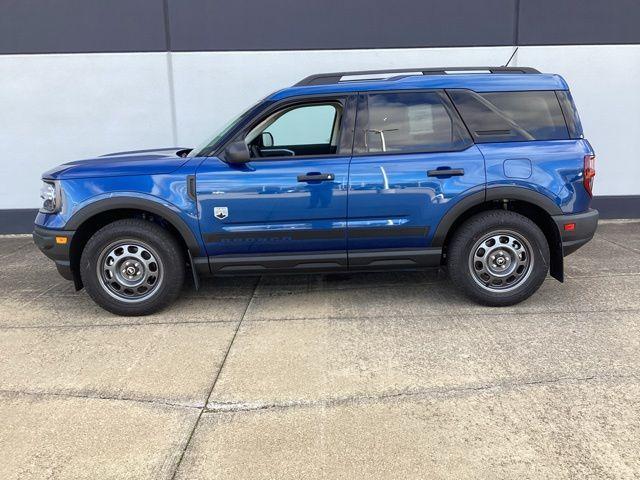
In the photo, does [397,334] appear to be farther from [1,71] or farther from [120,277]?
[1,71]

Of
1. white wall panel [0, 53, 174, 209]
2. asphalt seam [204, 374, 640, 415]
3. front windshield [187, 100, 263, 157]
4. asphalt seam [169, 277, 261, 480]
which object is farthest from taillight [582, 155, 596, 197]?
white wall panel [0, 53, 174, 209]

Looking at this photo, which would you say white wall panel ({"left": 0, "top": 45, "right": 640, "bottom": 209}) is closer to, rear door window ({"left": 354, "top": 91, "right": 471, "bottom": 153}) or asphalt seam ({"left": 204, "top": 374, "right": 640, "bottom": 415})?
rear door window ({"left": 354, "top": 91, "right": 471, "bottom": 153})

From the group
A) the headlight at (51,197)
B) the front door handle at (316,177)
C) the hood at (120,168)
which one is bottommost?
the headlight at (51,197)

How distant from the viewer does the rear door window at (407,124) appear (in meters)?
4.27

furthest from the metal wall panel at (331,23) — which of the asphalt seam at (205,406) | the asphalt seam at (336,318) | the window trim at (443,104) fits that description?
the asphalt seam at (336,318)

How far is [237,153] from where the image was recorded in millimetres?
4062

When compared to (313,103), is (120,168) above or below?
below

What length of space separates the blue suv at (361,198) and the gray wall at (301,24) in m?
3.38

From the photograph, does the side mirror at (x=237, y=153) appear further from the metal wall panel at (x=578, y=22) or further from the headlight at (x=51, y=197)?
the metal wall panel at (x=578, y=22)

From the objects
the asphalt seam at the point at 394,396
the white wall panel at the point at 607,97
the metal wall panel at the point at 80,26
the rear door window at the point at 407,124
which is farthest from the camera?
the white wall panel at the point at 607,97

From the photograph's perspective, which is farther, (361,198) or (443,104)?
(443,104)

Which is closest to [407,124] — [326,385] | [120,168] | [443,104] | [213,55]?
[443,104]

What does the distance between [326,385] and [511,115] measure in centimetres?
270

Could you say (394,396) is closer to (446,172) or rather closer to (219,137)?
(446,172)
